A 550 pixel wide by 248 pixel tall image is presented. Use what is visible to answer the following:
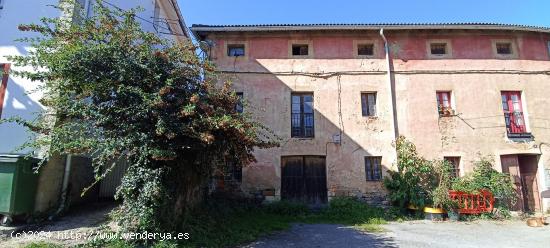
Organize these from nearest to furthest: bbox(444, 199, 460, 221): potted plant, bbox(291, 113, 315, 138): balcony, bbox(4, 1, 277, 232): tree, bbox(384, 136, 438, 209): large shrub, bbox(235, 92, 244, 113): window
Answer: bbox(4, 1, 277, 232): tree < bbox(235, 92, 244, 113): window < bbox(444, 199, 460, 221): potted plant < bbox(384, 136, 438, 209): large shrub < bbox(291, 113, 315, 138): balcony

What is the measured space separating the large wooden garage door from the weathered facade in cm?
4

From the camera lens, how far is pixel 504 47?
1323 centimetres

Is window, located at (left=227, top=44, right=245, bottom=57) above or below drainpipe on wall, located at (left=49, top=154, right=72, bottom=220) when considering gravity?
above

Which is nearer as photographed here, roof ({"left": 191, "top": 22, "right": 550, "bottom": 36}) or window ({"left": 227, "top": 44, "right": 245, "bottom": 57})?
roof ({"left": 191, "top": 22, "right": 550, "bottom": 36})

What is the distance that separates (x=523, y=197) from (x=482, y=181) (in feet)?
6.76

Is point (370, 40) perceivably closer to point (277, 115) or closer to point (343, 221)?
point (277, 115)

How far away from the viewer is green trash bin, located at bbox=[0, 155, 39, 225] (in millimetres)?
7211

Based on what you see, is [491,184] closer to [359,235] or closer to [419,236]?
[419,236]

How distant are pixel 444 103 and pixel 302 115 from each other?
5441 mm

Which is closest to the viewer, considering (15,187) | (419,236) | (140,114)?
(140,114)

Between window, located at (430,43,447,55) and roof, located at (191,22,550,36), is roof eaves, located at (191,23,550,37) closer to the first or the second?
roof, located at (191,22,550,36)

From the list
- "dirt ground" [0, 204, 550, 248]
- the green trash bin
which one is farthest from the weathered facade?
the green trash bin

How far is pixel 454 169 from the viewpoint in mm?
12133

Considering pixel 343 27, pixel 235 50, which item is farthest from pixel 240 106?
pixel 343 27
